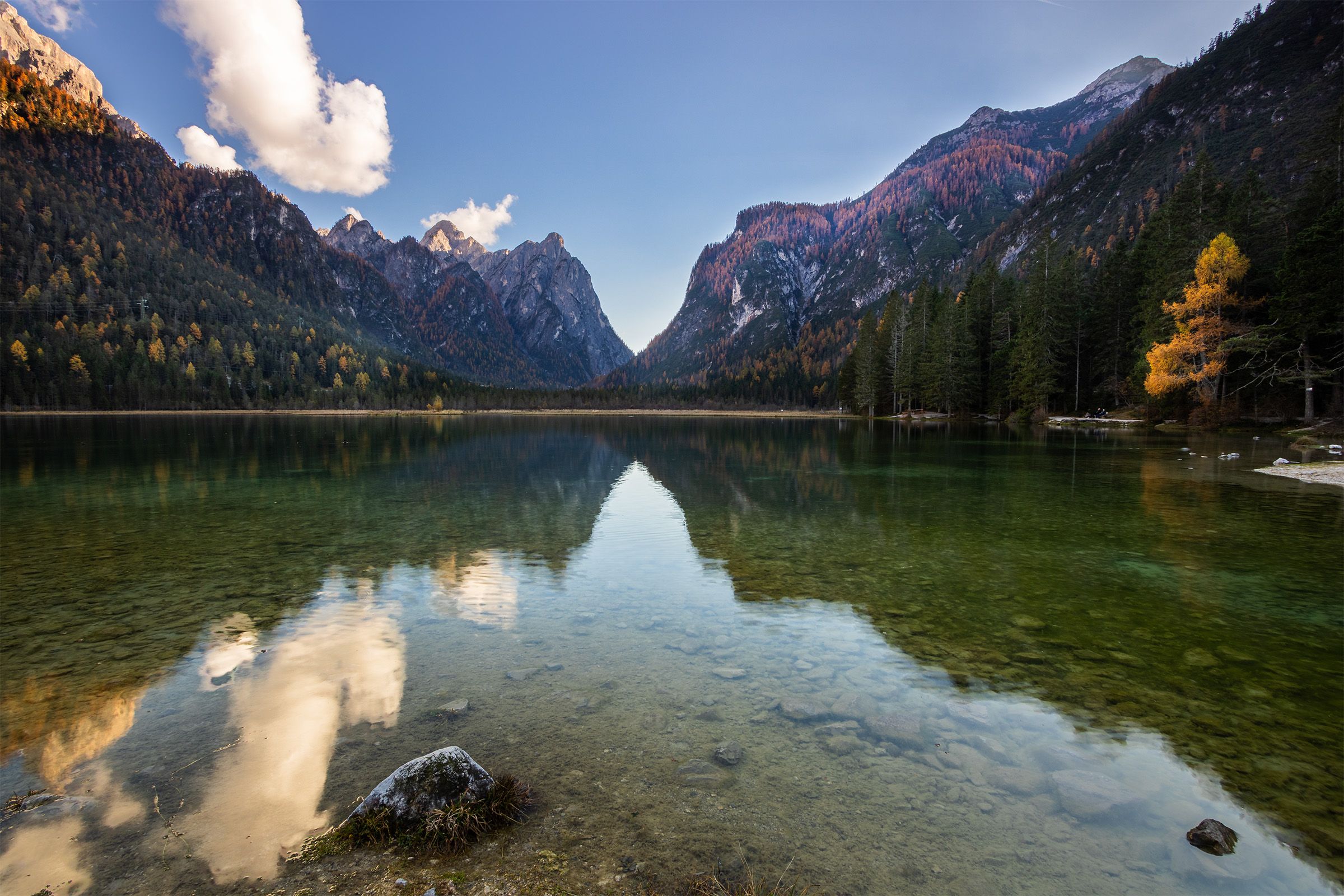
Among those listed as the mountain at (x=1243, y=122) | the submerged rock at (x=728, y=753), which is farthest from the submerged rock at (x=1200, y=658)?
the mountain at (x=1243, y=122)

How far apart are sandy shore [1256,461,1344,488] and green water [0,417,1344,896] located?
622cm

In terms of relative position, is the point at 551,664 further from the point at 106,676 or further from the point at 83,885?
the point at 106,676

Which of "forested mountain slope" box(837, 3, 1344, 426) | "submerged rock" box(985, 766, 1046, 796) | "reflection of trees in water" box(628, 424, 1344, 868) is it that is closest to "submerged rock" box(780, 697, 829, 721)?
"submerged rock" box(985, 766, 1046, 796)

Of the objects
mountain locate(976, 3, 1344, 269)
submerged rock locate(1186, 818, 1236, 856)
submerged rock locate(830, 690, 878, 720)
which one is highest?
mountain locate(976, 3, 1344, 269)

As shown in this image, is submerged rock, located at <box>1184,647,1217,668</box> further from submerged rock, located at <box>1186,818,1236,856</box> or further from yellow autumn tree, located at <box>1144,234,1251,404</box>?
yellow autumn tree, located at <box>1144,234,1251,404</box>

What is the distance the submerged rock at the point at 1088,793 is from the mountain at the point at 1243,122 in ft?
471

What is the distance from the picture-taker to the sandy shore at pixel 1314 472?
2186 cm

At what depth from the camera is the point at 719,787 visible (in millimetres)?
5125

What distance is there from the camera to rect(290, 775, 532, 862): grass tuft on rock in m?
4.26

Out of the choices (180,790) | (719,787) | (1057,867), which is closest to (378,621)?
(180,790)

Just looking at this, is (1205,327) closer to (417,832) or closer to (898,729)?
(898,729)

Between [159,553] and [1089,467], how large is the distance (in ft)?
119

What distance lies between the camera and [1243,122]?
534ft

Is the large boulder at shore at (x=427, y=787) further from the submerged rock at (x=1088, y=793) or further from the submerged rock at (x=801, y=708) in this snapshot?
the submerged rock at (x=1088, y=793)
